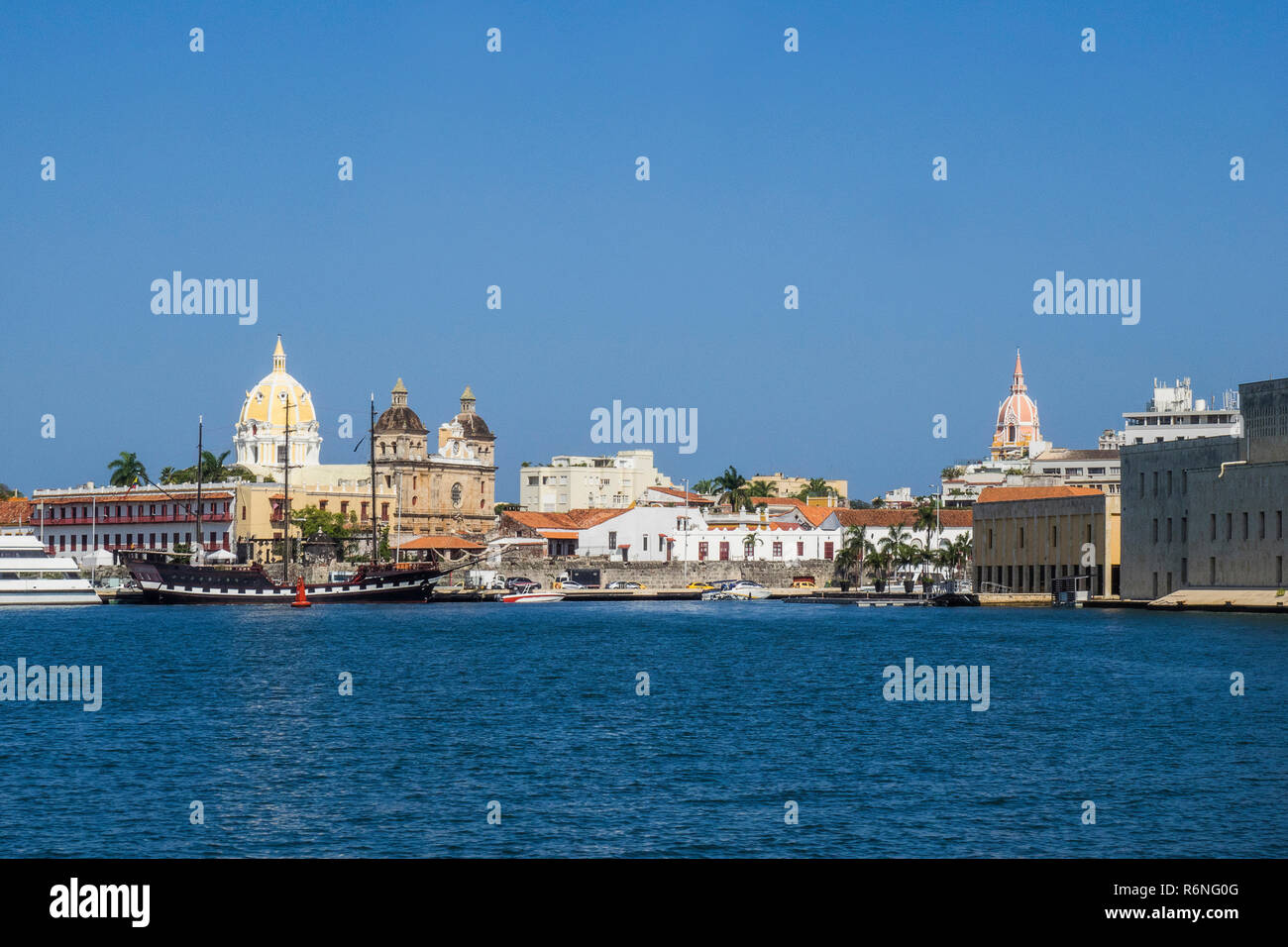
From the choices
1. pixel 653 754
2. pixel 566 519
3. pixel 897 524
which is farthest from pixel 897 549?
pixel 653 754

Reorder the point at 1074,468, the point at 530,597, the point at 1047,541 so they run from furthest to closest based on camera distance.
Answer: the point at 1074,468 → the point at 530,597 → the point at 1047,541

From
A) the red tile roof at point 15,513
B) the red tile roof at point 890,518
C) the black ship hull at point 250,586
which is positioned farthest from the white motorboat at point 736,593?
the red tile roof at point 15,513

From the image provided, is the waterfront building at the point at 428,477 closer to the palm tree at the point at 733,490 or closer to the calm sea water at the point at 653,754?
the palm tree at the point at 733,490

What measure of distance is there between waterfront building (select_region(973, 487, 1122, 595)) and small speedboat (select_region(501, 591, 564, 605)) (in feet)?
106

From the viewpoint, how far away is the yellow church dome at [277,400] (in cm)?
17588

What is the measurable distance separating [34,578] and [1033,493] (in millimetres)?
70391

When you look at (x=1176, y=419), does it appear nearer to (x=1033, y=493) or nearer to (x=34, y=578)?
(x=1033, y=493)

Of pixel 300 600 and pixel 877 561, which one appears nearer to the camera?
pixel 300 600

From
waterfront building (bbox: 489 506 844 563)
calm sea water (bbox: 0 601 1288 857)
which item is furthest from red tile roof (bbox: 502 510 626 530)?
calm sea water (bbox: 0 601 1288 857)

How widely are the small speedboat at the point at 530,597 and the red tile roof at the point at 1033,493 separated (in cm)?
3303

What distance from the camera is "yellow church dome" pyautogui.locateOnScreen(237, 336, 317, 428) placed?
17588 centimetres

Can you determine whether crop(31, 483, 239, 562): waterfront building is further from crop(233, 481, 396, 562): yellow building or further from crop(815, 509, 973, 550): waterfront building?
crop(815, 509, 973, 550): waterfront building

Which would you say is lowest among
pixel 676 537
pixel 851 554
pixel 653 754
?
pixel 851 554

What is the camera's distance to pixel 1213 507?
85250 millimetres
